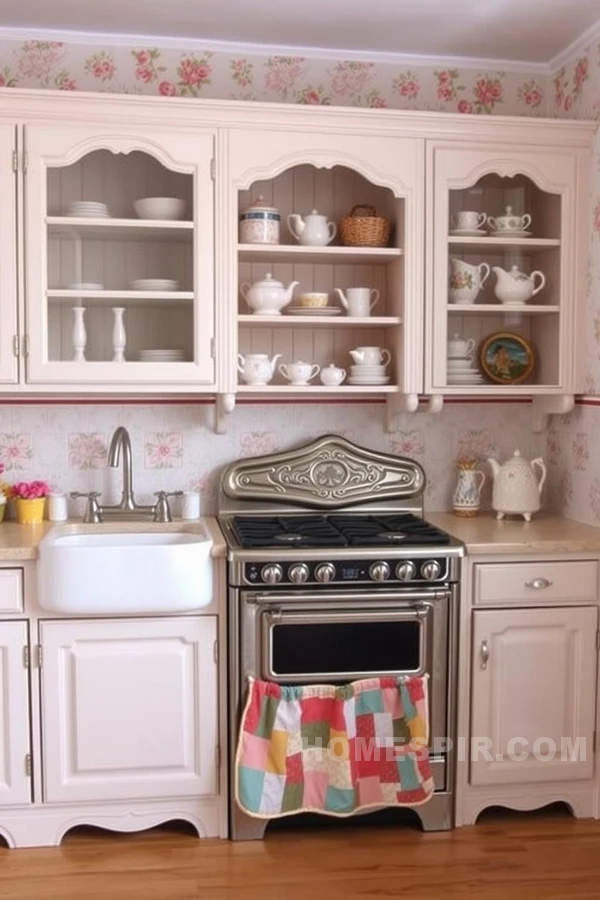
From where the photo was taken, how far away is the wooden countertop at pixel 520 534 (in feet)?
8.57

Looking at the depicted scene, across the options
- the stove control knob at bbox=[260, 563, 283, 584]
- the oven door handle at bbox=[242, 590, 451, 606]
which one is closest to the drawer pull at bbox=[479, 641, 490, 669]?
the oven door handle at bbox=[242, 590, 451, 606]

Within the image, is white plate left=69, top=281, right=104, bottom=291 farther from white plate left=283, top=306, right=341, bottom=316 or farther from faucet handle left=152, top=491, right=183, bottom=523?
faucet handle left=152, top=491, right=183, bottom=523

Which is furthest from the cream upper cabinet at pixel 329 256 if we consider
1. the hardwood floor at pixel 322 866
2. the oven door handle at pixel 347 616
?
the hardwood floor at pixel 322 866

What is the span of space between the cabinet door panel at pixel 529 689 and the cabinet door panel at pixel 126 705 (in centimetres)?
79

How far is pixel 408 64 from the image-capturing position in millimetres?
3109

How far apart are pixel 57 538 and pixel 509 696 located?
1.43m

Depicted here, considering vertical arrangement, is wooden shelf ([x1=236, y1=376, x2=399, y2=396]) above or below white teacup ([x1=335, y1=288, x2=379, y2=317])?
below

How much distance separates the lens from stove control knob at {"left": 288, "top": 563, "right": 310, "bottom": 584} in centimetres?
250

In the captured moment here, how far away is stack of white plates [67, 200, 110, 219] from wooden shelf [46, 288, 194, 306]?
22cm

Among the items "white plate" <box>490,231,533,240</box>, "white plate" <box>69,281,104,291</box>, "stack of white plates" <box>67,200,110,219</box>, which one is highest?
"stack of white plates" <box>67,200,110,219</box>

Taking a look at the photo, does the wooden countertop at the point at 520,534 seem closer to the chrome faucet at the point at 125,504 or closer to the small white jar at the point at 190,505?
the small white jar at the point at 190,505

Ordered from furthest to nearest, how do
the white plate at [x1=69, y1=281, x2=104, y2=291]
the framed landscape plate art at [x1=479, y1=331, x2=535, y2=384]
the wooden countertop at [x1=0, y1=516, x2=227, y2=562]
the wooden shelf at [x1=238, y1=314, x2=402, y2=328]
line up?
1. the framed landscape plate art at [x1=479, y1=331, x2=535, y2=384]
2. the wooden shelf at [x1=238, y1=314, x2=402, y2=328]
3. the white plate at [x1=69, y1=281, x2=104, y2=291]
4. the wooden countertop at [x1=0, y1=516, x2=227, y2=562]

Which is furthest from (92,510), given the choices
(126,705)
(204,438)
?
(126,705)

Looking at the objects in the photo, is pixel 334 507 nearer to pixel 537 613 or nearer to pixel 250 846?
pixel 537 613
